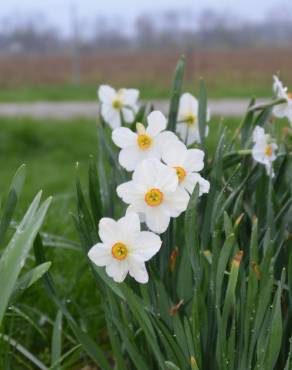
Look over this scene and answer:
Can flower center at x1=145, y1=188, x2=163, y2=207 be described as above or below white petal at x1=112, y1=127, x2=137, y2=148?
below

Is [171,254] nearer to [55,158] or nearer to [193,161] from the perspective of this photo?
[193,161]

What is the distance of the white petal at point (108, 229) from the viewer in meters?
1.08

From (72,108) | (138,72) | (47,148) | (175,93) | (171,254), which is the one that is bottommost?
(138,72)

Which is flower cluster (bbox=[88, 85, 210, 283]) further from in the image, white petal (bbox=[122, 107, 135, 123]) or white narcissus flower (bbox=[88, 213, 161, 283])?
white petal (bbox=[122, 107, 135, 123])

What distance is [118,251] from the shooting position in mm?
1093

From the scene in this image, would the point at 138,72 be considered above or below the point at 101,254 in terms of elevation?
below

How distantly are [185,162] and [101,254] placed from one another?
0.21m

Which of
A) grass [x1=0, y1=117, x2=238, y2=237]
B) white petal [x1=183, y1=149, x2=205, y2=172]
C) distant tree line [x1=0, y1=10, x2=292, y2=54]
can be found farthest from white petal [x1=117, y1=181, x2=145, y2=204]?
distant tree line [x1=0, y1=10, x2=292, y2=54]

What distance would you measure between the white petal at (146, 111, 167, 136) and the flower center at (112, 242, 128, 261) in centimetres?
23

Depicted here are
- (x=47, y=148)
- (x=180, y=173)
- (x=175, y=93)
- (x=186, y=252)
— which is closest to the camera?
(x=180, y=173)

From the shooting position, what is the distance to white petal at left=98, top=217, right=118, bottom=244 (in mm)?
1076

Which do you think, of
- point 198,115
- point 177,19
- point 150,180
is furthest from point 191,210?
point 177,19

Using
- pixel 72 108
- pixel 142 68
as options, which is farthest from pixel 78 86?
pixel 142 68

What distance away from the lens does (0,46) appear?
19844 millimetres
